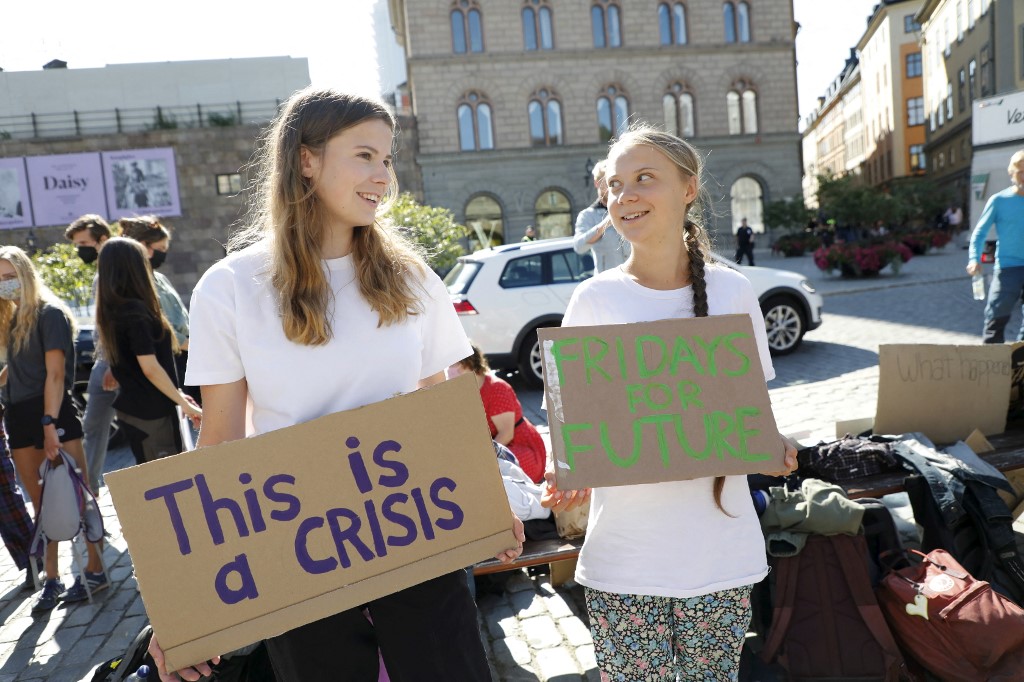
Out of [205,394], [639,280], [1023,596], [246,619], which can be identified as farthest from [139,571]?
[1023,596]

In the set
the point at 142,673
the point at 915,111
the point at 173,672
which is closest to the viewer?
the point at 173,672

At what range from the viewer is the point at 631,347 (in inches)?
74.0

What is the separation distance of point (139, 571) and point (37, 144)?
35.1 metres

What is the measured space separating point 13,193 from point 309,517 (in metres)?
34.8

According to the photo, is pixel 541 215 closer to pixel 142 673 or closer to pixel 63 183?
pixel 63 183

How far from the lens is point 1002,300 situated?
614 cm

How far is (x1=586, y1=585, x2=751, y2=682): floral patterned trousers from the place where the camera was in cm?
192

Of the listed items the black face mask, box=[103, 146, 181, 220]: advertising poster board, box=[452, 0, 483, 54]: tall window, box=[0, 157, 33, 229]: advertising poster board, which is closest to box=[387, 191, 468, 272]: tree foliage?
the black face mask

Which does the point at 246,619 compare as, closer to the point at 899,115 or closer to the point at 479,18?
the point at 479,18

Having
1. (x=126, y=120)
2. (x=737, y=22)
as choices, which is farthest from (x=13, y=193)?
(x=737, y=22)

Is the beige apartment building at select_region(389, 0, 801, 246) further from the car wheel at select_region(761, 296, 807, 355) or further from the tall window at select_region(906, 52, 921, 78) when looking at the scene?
the tall window at select_region(906, 52, 921, 78)

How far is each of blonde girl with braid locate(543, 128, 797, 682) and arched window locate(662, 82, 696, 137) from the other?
3500cm

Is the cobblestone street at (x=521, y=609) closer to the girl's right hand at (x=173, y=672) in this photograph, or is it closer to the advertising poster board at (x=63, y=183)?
the girl's right hand at (x=173, y=672)

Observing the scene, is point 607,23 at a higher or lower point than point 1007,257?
higher
